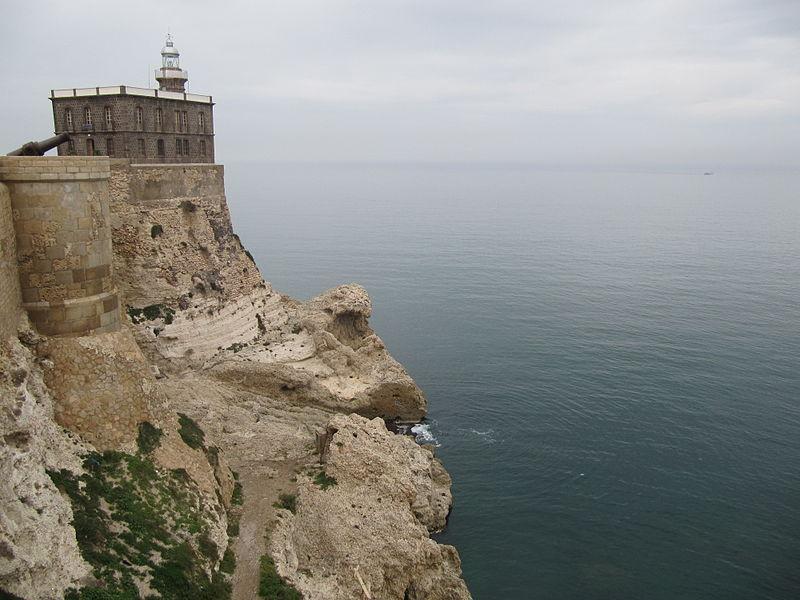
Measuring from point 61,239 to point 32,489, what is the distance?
797 cm

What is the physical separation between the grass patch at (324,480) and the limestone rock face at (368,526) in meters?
0.05

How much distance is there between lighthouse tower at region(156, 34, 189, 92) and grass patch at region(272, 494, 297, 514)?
32477 millimetres

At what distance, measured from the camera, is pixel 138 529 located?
67.3ft

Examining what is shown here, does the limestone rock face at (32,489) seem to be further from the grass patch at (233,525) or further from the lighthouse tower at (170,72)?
the lighthouse tower at (170,72)

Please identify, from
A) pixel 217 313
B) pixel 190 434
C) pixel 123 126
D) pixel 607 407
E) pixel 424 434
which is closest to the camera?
pixel 190 434

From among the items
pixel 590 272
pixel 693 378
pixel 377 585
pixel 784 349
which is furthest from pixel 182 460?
pixel 590 272

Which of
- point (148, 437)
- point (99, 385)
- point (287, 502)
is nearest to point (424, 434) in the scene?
point (287, 502)

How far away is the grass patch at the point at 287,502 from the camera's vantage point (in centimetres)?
2898

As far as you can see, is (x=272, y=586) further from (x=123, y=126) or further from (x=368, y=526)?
(x=123, y=126)

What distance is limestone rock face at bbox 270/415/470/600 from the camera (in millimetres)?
25688

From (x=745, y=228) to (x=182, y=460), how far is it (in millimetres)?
136538

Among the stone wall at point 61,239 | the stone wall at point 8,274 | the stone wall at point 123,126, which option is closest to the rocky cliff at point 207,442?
the stone wall at point 8,274

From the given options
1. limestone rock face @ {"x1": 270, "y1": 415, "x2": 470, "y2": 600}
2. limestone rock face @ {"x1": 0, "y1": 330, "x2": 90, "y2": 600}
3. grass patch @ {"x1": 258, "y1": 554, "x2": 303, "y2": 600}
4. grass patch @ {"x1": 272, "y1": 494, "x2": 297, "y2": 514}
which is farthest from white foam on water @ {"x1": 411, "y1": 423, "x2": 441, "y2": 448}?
limestone rock face @ {"x1": 0, "y1": 330, "x2": 90, "y2": 600}

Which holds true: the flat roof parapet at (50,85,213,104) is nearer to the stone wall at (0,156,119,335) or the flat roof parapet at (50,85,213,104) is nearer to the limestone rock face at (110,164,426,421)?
the limestone rock face at (110,164,426,421)
